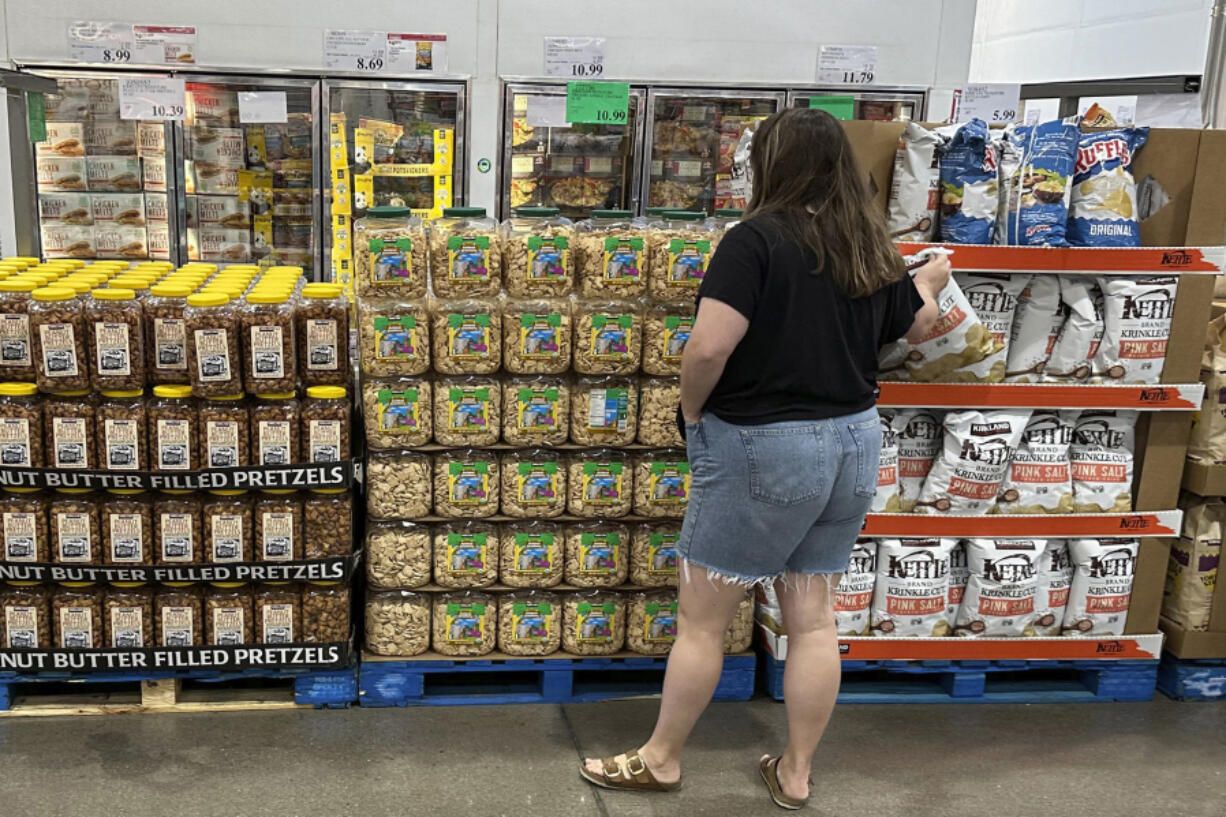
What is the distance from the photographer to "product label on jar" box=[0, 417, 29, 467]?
2969mm

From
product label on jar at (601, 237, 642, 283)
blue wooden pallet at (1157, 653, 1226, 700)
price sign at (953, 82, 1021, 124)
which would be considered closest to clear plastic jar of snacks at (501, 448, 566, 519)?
product label on jar at (601, 237, 642, 283)

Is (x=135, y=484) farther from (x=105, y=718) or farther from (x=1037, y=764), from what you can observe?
(x=1037, y=764)

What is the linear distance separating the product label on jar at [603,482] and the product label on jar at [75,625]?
4.82 feet

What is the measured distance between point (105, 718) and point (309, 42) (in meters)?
3.69

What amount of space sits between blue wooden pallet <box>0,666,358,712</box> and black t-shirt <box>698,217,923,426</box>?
58.8 inches

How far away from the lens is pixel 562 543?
3.37 meters

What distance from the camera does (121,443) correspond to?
300 centimetres

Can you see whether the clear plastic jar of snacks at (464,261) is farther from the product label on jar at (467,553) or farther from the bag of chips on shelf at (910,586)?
the bag of chips on shelf at (910,586)

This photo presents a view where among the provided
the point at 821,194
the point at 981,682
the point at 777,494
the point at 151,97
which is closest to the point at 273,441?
the point at 777,494

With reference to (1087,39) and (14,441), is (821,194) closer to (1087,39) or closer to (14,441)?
(14,441)

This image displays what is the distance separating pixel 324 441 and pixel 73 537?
751 mm

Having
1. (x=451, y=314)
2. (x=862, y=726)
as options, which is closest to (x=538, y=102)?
(x=451, y=314)

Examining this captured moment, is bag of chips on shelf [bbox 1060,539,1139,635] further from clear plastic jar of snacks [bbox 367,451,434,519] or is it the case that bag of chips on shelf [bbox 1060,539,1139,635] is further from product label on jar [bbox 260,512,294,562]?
product label on jar [bbox 260,512,294,562]

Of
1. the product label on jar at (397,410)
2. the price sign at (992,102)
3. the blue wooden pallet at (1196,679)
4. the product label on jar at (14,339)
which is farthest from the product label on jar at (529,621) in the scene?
the price sign at (992,102)
